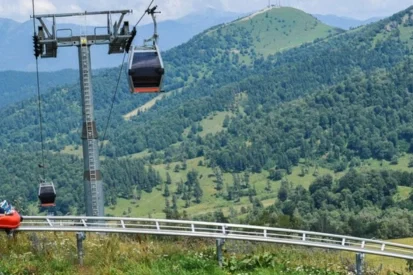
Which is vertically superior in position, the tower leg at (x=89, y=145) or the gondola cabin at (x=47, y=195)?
the tower leg at (x=89, y=145)

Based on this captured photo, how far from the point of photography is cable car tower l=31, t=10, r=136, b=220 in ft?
93.9

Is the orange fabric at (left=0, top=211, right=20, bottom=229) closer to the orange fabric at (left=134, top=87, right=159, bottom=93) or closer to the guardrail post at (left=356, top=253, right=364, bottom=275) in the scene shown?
the guardrail post at (left=356, top=253, right=364, bottom=275)

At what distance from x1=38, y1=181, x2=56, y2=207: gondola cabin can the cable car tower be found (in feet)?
33.9

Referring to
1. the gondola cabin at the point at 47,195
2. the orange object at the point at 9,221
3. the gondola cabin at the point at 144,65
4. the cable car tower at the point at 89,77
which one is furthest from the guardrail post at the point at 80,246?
the gondola cabin at the point at 47,195

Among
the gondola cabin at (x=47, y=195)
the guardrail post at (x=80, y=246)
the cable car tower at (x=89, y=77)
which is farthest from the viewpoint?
the gondola cabin at (x=47, y=195)

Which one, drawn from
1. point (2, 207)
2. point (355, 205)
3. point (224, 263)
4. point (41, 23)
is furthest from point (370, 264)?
point (355, 205)

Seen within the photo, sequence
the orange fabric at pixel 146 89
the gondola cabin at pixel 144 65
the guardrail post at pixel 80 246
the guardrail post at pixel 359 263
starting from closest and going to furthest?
the guardrail post at pixel 359 263 < the guardrail post at pixel 80 246 < the gondola cabin at pixel 144 65 < the orange fabric at pixel 146 89

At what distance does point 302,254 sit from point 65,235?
17.0 ft

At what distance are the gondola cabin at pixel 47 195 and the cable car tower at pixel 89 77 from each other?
33.9ft

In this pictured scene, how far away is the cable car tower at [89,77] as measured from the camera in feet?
93.9

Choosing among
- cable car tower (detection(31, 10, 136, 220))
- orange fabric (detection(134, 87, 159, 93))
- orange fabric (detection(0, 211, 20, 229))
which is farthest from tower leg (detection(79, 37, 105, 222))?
orange fabric (detection(0, 211, 20, 229))

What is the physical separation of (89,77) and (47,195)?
11862 mm

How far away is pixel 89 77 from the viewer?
28.9m

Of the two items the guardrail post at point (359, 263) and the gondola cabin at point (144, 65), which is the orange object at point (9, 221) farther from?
the gondola cabin at point (144, 65)
